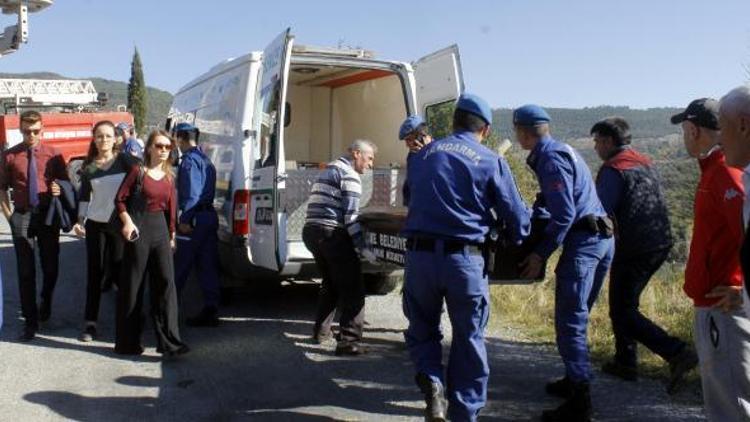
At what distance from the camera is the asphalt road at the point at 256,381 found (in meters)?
4.66

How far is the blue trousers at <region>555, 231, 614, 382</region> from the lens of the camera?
441cm

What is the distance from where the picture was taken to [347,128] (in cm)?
995

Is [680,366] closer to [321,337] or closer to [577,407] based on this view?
[577,407]

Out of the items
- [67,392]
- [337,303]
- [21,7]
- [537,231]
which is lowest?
[67,392]

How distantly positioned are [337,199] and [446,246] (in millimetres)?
2064

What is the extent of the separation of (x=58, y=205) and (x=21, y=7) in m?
5.66

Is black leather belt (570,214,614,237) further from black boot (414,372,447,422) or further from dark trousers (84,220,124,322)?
dark trousers (84,220,124,322)

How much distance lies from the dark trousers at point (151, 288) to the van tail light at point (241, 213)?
0.74 m

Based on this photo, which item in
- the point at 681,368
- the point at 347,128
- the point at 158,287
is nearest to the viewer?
the point at 681,368

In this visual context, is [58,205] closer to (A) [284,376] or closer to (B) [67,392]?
(B) [67,392]

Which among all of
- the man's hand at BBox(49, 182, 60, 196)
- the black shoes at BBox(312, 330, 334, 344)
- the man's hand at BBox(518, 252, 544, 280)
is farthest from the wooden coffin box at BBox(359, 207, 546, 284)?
the man's hand at BBox(49, 182, 60, 196)

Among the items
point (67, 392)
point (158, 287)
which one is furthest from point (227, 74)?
point (67, 392)

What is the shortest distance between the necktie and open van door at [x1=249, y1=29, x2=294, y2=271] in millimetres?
1732

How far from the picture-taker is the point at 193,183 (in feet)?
21.8
